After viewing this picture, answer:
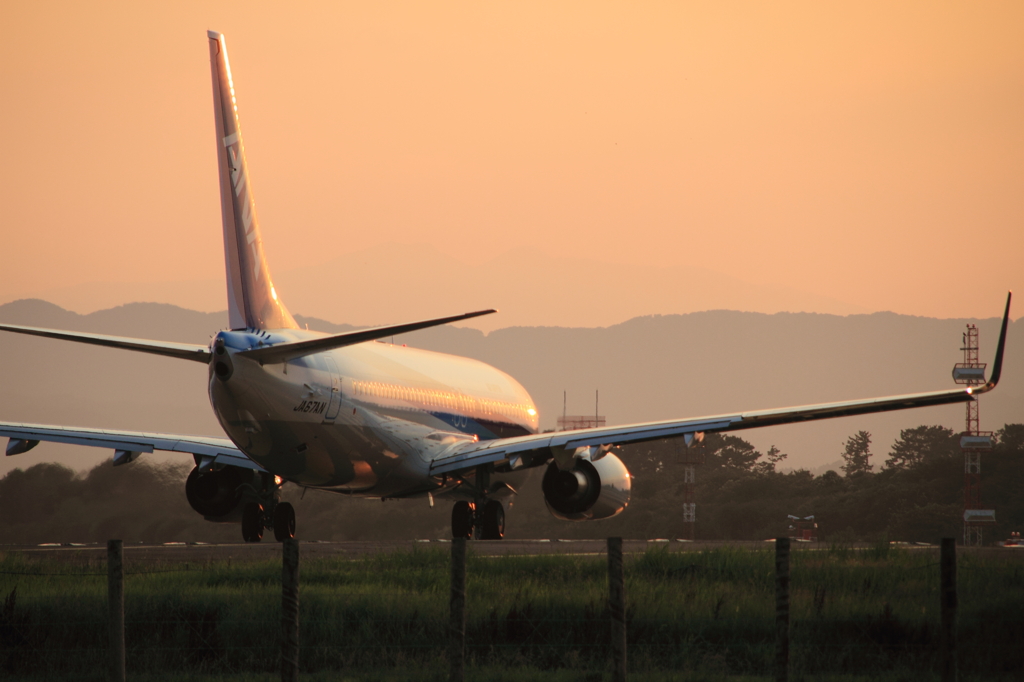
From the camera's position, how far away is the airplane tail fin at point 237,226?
76.1 ft

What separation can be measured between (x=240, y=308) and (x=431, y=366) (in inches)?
327

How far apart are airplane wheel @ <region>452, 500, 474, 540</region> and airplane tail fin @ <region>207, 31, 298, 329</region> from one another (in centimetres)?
695

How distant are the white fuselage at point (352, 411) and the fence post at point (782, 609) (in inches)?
477

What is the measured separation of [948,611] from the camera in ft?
41.1

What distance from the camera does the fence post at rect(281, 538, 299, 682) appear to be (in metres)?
11.5

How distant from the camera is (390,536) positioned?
56.1 metres

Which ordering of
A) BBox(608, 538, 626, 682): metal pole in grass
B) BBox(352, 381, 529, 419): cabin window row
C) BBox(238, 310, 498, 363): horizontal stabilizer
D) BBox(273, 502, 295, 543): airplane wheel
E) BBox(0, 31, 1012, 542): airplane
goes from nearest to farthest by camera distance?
1. BBox(608, 538, 626, 682): metal pole in grass
2. BBox(238, 310, 498, 363): horizontal stabilizer
3. BBox(0, 31, 1012, 542): airplane
4. BBox(352, 381, 529, 419): cabin window row
5. BBox(273, 502, 295, 543): airplane wheel

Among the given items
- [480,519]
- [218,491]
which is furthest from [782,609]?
[218,491]

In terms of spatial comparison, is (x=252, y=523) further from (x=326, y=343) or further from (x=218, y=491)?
(x=326, y=343)

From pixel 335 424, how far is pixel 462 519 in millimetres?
5380

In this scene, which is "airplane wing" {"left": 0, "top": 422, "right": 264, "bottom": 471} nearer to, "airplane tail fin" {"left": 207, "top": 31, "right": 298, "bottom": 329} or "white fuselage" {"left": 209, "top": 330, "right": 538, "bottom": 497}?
"white fuselage" {"left": 209, "top": 330, "right": 538, "bottom": 497}

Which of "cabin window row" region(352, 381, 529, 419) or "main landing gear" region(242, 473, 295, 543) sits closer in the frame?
"cabin window row" region(352, 381, 529, 419)

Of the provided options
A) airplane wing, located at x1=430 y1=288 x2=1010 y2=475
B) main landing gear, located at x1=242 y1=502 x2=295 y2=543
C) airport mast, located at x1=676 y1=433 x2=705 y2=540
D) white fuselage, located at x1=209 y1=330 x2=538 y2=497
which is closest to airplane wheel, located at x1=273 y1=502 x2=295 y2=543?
main landing gear, located at x1=242 y1=502 x2=295 y2=543

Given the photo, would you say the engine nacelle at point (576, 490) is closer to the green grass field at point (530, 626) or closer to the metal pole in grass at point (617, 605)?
the green grass field at point (530, 626)
